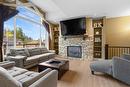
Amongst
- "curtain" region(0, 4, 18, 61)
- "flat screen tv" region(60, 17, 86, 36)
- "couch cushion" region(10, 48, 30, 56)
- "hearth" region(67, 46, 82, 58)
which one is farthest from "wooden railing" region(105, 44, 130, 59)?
"curtain" region(0, 4, 18, 61)

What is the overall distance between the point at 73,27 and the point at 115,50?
2.86m

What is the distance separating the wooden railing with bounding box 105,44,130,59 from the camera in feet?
20.3

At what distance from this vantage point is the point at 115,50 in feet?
21.3

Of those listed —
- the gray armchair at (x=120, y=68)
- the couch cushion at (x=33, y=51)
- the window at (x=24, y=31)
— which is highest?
the window at (x=24, y=31)

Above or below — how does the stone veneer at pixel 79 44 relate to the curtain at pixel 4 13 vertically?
below

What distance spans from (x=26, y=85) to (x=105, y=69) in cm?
248

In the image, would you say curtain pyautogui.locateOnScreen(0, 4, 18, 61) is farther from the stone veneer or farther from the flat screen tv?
the stone veneer

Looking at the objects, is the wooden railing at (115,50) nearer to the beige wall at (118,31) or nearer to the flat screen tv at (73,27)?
the beige wall at (118,31)

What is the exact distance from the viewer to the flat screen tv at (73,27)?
245 inches

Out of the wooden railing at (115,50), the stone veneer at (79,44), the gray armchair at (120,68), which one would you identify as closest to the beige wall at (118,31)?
the wooden railing at (115,50)

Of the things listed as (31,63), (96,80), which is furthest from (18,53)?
(96,80)

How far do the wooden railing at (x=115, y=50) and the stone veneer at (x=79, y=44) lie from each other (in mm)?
917

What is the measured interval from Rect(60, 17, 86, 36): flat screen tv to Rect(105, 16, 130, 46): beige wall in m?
1.63

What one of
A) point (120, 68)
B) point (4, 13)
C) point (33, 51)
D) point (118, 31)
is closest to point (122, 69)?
point (120, 68)
